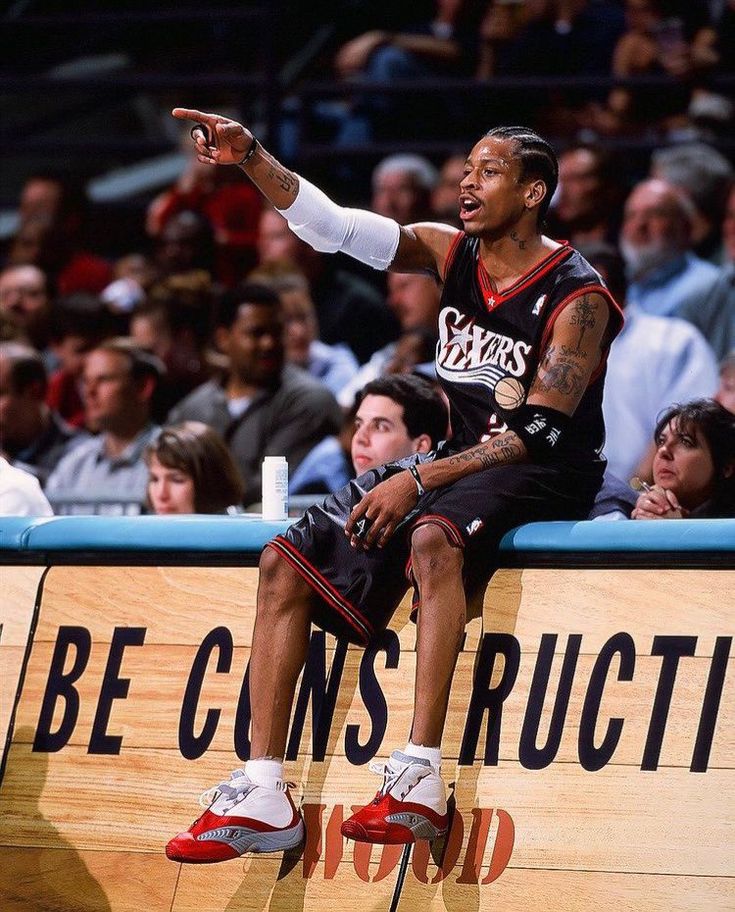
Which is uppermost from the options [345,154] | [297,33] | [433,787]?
[297,33]

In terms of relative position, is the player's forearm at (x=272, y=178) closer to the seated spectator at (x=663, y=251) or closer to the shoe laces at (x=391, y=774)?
the shoe laces at (x=391, y=774)

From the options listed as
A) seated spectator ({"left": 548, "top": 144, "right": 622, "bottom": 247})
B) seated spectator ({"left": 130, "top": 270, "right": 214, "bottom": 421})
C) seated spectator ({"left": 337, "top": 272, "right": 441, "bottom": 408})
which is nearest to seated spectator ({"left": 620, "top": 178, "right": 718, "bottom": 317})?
seated spectator ({"left": 548, "top": 144, "right": 622, "bottom": 247})

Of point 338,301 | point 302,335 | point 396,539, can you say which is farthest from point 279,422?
point 396,539

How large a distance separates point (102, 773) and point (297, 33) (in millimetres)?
7499

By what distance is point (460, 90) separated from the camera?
8.89 meters

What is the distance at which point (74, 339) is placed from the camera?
811 cm

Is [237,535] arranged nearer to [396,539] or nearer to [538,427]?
[396,539]

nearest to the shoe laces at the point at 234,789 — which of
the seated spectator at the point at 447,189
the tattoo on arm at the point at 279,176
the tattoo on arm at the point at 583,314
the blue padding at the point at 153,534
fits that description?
the blue padding at the point at 153,534

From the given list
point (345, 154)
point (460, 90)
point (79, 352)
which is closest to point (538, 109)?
point (460, 90)

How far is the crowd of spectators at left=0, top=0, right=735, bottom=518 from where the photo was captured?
6.43 metres

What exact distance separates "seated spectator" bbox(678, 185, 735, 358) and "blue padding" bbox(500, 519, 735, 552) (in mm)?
3695

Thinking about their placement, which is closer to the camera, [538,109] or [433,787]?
[433,787]

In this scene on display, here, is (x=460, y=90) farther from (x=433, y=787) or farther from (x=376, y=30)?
(x=433, y=787)

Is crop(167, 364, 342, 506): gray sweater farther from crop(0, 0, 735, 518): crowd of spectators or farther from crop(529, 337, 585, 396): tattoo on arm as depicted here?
crop(529, 337, 585, 396): tattoo on arm
